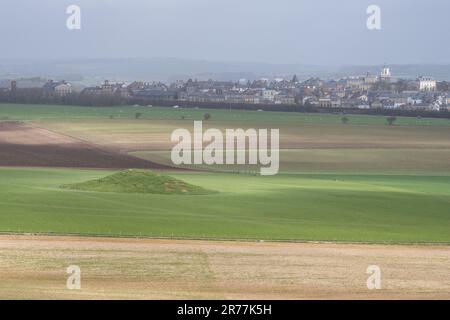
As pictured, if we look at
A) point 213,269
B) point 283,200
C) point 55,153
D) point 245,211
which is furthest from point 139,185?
point 55,153

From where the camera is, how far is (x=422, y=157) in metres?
75.9

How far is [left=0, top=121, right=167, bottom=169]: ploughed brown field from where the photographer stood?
218ft

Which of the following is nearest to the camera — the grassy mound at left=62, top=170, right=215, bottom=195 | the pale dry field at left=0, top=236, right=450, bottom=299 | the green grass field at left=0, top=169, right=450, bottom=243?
the pale dry field at left=0, top=236, right=450, bottom=299

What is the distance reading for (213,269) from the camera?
95.0 ft

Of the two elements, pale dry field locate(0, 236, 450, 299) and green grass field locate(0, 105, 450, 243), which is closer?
pale dry field locate(0, 236, 450, 299)

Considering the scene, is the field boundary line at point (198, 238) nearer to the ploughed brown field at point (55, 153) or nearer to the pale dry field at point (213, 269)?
the pale dry field at point (213, 269)

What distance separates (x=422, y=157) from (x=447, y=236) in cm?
3899

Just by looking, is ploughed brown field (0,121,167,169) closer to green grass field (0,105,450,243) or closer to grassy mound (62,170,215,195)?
green grass field (0,105,450,243)

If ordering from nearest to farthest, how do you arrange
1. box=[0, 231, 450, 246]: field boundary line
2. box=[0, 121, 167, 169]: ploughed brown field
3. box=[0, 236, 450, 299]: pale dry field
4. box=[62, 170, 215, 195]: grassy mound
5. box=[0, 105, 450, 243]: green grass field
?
box=[0, 236, 450, 299]: pale dry field
box=[0, 231, 450, 246]: field boundary line
box=[0, 105, 450, 243]: green grass field
box=[62, 170, 215, 195]: grassy mound
box=[0, 121, 167, 169]: ploughed brown field

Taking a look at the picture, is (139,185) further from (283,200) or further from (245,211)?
(245,211)

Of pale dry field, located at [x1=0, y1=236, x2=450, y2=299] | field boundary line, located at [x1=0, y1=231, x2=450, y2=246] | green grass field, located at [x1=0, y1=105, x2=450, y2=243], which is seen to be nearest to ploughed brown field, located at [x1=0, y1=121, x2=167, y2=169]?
green grass field, located at [x1=0, y1=105, x2=450, y2=243]

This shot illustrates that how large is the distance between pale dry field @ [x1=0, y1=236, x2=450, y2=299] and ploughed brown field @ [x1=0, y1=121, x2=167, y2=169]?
32.4 m

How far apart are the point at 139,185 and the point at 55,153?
84.5ft
